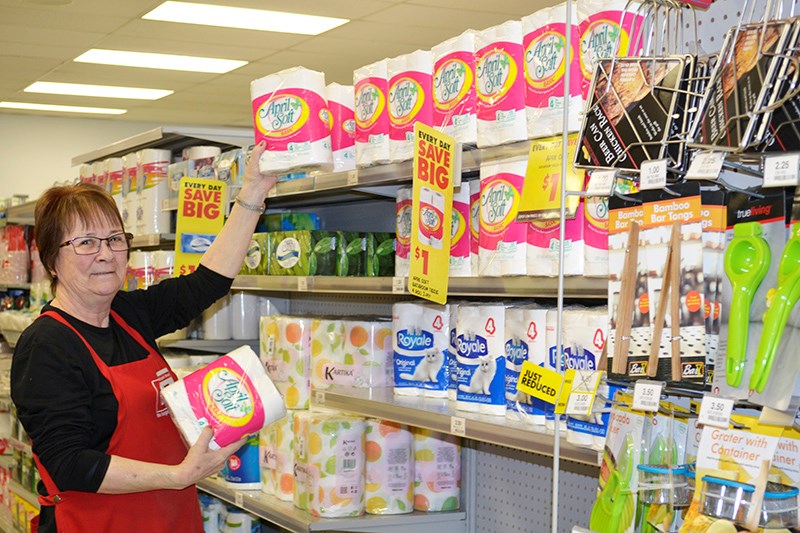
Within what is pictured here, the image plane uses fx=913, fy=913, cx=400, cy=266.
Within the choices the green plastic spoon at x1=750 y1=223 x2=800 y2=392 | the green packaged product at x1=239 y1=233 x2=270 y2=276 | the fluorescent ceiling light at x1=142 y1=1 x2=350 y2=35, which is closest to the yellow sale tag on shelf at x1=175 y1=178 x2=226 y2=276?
the green packaged product at x1=239 y1=233 x2=270 y2=276

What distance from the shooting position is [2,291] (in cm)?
651

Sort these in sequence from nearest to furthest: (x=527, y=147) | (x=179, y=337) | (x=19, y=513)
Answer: (x=527, y=147), (x=179, y=337), (x=19, y=513)

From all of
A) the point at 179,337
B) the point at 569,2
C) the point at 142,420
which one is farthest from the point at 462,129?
the point at 179,337

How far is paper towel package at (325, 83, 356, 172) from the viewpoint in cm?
264

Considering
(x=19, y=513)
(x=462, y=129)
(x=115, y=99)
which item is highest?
(x=115, y=99)

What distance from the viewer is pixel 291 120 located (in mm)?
2523

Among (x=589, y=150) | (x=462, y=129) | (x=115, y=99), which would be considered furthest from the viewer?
(x=115, y=99)

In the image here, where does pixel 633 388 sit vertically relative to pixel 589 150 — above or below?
below

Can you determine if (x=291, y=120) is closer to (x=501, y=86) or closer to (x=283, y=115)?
(x=283, y=115)

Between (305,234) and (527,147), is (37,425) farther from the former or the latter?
(527,147)

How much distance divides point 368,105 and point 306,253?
0.71 meters

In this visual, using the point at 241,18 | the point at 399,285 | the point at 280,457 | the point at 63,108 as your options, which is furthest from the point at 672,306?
the point at 63,108

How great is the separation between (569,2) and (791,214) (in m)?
0.55

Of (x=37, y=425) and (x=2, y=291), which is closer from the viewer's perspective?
(x=37, y=425)
